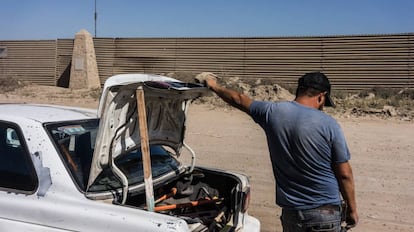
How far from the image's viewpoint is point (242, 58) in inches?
821

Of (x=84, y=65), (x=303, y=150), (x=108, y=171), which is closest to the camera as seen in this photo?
(x=303, y=150)

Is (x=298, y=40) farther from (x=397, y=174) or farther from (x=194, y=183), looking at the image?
(x=194, y=183)

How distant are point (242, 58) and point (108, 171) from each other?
58.7ft

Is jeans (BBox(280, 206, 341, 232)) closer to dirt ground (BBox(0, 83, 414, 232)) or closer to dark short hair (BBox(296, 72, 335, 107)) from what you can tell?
dark short hair (BBox(296, 72, 335, 107))

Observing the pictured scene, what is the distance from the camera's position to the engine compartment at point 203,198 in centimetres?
349

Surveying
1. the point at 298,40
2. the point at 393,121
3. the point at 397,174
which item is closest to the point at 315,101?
the point at 397,174

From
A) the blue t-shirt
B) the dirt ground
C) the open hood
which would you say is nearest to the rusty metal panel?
the dirt ground

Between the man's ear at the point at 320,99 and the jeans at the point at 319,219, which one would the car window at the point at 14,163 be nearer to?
the jeans at the point at 319,219

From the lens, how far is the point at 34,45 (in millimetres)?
25078

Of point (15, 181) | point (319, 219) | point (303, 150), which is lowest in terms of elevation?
point (319, 219)

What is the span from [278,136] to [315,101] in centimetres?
32

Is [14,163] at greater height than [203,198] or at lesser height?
greater

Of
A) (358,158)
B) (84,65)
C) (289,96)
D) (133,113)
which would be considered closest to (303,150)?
A: (133,113)

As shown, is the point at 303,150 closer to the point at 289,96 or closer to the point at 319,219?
the point at 319,219
